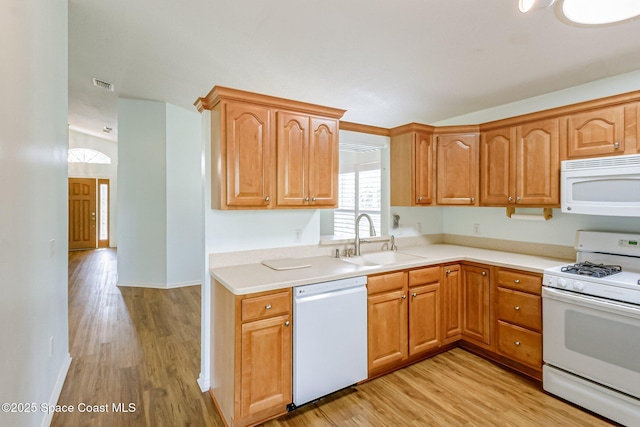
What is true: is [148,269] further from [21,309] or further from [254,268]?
[21,309]

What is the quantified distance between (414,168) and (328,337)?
6.29ft

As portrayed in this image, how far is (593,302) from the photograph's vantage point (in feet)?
6.77

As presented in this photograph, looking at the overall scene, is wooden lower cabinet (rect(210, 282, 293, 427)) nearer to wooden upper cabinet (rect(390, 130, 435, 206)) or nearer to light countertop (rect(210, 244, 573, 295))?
light countertop (rect(210, 244, 573, 295))

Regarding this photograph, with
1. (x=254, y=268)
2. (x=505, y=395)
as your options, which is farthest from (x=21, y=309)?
(x=505, y=395)

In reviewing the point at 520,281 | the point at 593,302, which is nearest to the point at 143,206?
the point at 520,281

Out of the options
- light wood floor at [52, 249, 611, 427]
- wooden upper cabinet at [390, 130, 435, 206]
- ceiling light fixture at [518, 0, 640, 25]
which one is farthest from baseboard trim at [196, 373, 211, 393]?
ceiling light fixture at [518, 0, 640, 25]

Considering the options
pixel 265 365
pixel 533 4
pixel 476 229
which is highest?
pixel 533 4

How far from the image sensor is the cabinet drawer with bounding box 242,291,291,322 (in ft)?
6.14

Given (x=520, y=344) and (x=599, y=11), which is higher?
(x=599, y=11)

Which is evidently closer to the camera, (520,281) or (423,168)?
(520,281)

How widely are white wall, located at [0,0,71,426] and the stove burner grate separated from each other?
10.6ft

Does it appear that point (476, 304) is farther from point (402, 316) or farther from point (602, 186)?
point (602, 186)

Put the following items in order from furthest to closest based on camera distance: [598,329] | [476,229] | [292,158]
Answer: [476,229], [292,158], [598,329]

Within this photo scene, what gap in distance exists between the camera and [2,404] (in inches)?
45.9
